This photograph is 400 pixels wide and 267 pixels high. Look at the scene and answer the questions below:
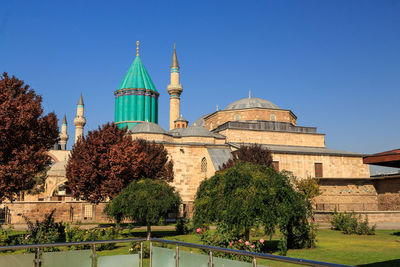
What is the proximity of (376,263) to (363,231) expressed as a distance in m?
8.06

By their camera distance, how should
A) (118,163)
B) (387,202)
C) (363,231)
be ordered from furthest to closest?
1. (387,202)
2. (118,163)
3. (363,231)

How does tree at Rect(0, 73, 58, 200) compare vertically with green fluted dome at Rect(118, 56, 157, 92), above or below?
below

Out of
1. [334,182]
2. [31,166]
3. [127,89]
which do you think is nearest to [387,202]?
[334,182]

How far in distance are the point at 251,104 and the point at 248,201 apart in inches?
1300

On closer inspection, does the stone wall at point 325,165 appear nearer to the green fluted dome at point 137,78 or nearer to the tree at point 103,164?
the tree at point 103,164

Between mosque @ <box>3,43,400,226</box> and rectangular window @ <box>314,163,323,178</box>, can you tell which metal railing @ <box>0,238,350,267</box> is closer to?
mosque @ <box>3,43,400,226</box>

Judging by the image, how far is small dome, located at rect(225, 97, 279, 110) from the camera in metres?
42.3

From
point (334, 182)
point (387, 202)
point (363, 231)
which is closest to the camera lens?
point (363, 231)

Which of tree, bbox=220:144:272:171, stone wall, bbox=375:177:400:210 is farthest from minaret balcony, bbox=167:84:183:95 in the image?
stone wall, bbox=375:177:400:210

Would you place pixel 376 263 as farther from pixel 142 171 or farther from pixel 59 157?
pixel 59 157

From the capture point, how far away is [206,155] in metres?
34.9

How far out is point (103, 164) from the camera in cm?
2111

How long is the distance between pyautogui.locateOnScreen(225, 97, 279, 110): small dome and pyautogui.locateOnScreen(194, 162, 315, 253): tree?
101ft

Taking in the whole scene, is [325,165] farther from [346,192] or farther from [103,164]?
[103,164]
